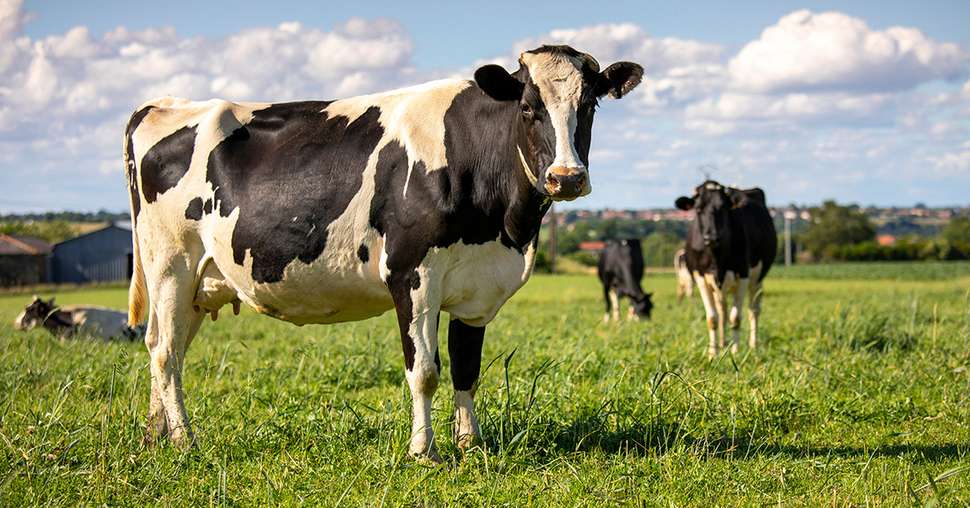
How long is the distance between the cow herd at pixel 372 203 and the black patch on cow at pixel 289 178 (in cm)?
1

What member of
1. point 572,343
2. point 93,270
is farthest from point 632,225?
point 572,343

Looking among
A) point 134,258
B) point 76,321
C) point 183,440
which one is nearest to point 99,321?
point 76,321

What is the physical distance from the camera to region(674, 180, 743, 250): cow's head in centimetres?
1262

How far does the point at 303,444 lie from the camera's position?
617 centimetres

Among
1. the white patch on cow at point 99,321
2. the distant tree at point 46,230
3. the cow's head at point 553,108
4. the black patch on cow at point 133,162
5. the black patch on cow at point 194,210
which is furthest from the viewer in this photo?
the distant tree at point 46,230

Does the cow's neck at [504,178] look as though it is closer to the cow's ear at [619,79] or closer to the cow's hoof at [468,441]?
the cow's ear at [619,79]

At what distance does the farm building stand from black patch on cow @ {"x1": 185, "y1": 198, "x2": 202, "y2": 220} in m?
63.1

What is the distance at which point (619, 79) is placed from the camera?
5941 mm

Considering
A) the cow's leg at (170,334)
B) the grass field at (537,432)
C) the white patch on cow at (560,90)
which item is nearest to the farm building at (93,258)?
the grass field at (537,432)

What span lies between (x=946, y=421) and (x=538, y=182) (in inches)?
160

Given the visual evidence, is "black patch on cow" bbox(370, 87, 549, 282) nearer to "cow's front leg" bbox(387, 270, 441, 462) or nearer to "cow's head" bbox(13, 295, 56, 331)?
"cow's front leg" bbox(387, 270, 441, 462)

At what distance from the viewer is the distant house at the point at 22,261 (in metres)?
57.8

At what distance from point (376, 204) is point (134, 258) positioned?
107 inches

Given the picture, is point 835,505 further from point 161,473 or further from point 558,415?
point 161,473
